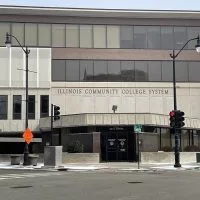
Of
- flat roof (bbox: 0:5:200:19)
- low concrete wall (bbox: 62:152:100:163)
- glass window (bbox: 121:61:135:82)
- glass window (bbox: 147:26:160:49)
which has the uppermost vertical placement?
flat roof (bbox: 0:5:200:19)

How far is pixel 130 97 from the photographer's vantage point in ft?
184

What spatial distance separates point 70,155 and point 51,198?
2828 cm

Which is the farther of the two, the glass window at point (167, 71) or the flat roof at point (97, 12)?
the glass window at point (167, 71)

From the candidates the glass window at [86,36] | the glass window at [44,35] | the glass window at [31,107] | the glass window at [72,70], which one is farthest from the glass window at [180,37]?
the glass window at [31,107]

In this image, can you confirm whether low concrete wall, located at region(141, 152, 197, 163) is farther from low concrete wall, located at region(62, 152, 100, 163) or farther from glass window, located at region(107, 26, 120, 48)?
glass window, located at region(107, 26, 120, 48)

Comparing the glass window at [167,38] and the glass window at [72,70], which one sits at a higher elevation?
the glass window at [167,38]

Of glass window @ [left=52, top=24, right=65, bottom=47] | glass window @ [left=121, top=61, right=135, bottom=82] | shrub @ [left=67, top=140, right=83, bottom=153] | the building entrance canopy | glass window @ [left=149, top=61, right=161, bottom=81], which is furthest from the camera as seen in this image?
glass window @ [left=149, top=61, right=161, bottom=81]

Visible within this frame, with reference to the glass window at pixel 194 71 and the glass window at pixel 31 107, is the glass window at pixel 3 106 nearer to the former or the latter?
the glass window at pixel 31 107

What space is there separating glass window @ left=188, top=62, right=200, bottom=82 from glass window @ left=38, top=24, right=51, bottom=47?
1684 cm

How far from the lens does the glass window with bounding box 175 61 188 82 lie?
57.9 meters

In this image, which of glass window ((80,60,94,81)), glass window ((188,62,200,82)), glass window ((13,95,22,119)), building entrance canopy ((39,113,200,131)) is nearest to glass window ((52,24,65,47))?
glass window ((80,60,94,81))

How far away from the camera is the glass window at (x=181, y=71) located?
57.9 meters

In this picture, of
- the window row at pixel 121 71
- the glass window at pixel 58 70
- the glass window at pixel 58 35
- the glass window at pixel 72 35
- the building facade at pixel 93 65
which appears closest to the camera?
the building facade at pixel 93 65

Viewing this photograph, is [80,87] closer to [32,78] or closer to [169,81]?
[32,78]
